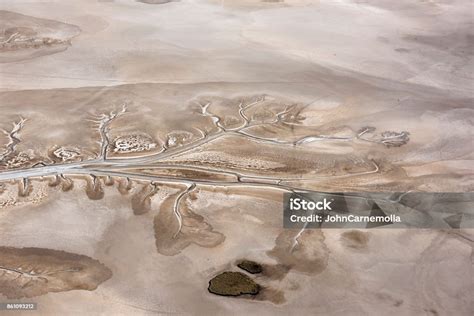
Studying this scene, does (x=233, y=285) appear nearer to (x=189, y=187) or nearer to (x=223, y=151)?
(x=189, y=187)

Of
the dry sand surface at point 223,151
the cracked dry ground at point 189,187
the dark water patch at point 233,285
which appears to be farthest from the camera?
the cracked dry ground at point 189,187

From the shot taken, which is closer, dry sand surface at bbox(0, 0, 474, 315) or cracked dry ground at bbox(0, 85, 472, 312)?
dry sand surface at bbox(0, 0, 474, 315)

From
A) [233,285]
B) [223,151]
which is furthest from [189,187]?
[233,285]

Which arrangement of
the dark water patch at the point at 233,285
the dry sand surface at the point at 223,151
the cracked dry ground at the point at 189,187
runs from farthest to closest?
the cracked dry ground at the point at 189,187
the dry sand surface at the point at 223,151
the dark water patch at the point at 233,285

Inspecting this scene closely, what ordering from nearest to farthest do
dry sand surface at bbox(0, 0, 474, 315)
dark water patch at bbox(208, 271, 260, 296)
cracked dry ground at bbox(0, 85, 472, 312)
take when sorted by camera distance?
1. dark water patch at bbox(208, 271, 260, 296)
2. dry sand surface at bbox(0, 0, 474, 315)
3. cracked dry ground at bbox(0, 85, 472, 312)

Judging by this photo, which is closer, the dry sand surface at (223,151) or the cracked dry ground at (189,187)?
the dry sand surface at (223,151)

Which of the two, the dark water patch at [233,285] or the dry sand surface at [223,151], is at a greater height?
the dry sand surface at [223,151]

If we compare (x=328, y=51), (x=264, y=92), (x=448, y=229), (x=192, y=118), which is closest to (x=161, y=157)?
(x=192, y=118)

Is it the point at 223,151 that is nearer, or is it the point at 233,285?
the point at 233,285

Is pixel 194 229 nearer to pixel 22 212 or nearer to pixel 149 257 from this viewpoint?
pixel 149 257
